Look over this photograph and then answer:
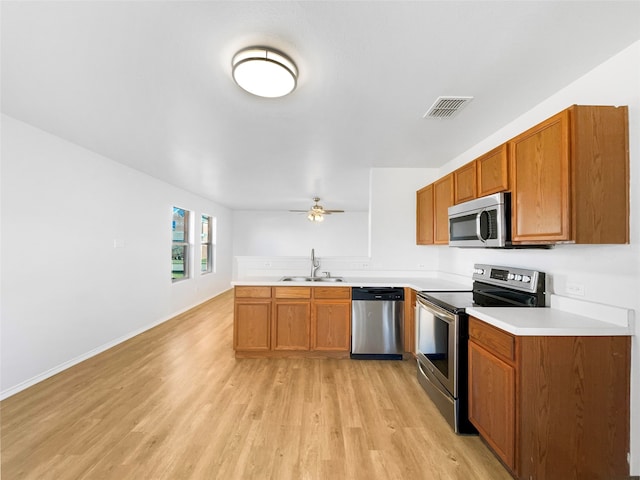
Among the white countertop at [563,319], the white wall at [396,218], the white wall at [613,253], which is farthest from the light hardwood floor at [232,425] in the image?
the white wall at [396,218]

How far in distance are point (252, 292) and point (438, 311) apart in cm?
204

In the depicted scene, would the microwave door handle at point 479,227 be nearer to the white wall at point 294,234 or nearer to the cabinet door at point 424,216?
the cabinet door at point 424,216

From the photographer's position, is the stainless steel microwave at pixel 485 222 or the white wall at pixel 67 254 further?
the white wall at pixel 67 254

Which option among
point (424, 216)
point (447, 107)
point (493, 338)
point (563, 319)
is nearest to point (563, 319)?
point (563, 319)

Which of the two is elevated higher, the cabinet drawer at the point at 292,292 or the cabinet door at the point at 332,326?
the cabinet drawer at the point at 292,292

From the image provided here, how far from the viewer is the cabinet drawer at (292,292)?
3.35 m

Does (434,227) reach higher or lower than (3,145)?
lower

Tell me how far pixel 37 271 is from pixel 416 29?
3596mm

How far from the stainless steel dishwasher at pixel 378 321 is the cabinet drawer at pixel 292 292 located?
545 mm

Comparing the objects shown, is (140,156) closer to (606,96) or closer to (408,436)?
(408,436)

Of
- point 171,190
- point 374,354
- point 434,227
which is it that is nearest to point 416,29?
point 434,227

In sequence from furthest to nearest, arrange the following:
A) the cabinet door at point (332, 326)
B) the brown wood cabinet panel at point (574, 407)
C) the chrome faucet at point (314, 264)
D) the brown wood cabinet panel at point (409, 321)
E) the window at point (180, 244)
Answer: the window at point (180, 244)
the chrome faucet at point (314, 264)
the cabinet door at point (332, 326)
the brown wood cabinet panel at point (409, 321)
the brown wood cabinet panel at point (574, 407)

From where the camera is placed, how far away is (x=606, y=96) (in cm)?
167

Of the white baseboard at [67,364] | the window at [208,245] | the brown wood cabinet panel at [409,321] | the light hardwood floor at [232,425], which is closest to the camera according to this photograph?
the light hardwood floor at [232,425]
